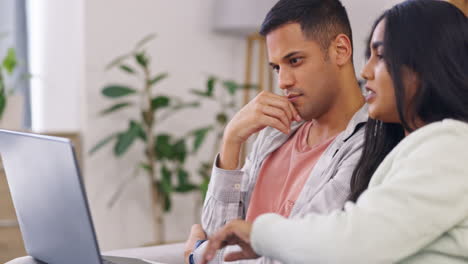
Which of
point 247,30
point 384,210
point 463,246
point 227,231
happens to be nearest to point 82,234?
point 227,231

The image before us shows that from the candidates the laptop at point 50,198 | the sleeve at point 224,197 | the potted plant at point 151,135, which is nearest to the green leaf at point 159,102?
the potted plant at point 151,135

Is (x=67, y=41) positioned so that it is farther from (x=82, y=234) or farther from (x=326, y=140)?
(x=82, y=234)

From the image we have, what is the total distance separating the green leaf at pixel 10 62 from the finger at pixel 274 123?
193cm

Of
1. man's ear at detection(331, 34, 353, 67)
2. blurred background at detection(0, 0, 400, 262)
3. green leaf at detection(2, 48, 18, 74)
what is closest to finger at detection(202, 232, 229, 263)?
man's ear at detection(331, 34, 353, 67)

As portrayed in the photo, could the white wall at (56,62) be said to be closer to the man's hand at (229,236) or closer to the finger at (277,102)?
the finger at (277,102)

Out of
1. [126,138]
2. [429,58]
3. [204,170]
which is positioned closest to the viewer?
[429,58]

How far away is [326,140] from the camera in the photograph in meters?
1.47

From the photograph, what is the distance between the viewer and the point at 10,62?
3.03 metres

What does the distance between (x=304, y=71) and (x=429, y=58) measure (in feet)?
1.56

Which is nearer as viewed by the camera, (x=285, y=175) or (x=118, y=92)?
(x=285, y=175)

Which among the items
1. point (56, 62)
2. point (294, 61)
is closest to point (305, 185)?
point (294, 61)

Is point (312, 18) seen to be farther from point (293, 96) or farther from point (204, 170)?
point (204, 170)

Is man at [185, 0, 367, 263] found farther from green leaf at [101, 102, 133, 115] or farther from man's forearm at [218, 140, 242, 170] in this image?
green leaf at [101, 102, 133, 115]

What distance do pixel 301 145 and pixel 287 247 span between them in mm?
663
